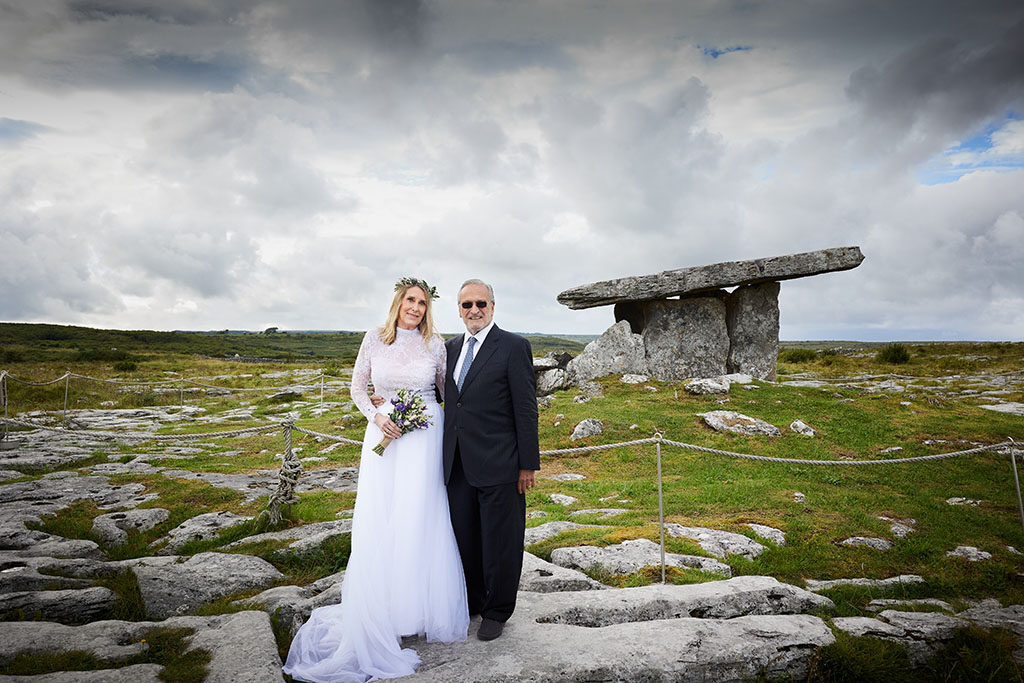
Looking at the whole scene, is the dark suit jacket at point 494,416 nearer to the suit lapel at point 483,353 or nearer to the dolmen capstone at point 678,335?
the suit lapel at point 483,353

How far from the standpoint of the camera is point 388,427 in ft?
13.3

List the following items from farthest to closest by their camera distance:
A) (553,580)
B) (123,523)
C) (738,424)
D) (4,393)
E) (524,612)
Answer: (4,393), (738,424), (123,523), (553,580), (524,612)

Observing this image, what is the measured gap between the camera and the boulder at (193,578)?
4848mm

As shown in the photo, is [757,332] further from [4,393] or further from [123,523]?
[4,393]

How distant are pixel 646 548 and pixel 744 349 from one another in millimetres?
14002

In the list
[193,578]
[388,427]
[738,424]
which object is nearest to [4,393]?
[193,578]

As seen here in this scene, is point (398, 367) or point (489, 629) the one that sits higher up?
point (398, 367)

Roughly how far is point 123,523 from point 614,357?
46.5 ft

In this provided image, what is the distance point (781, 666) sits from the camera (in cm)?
380

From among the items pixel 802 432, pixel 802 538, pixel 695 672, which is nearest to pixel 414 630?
pixel 695 672

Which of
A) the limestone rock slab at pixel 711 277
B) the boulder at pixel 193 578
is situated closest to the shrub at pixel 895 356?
the limestone rock slab at pixel 711 277

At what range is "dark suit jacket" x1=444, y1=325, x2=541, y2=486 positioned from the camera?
4.08 metres

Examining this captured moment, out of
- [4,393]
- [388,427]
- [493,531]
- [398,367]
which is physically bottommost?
[493,531]

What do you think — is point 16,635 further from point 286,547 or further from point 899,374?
point 899,374
